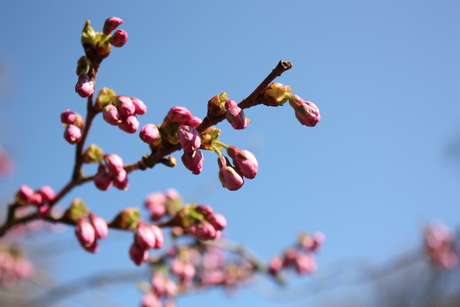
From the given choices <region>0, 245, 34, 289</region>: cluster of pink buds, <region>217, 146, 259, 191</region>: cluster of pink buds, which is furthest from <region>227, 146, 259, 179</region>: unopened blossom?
<region>0, 245, 34, 289</region>: cluster of pink buds

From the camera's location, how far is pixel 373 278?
336 centimetres

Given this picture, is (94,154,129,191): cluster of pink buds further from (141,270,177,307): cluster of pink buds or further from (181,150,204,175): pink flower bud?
(141,270,177,307): cluster of pink buds

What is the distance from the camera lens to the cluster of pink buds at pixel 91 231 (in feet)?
4.85

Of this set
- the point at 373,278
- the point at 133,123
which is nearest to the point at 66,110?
the point at 133,123

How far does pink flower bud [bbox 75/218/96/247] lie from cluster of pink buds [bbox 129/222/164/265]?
15cm

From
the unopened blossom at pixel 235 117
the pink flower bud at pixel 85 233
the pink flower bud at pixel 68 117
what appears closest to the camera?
the unopened blossom at pixel 235 117

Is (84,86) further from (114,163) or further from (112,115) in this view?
(114,163)

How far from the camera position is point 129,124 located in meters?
1.24

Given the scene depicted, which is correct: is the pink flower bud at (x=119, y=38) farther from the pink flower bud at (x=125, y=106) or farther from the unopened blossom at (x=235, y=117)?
the unopened blossom at (x=235, y=117)

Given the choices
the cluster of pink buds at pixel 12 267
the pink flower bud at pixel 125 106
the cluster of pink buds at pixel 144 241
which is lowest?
the cluster of pink buds at pixel 12 267

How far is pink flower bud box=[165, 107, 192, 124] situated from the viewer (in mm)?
1163

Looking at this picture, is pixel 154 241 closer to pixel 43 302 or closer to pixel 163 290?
pixel 163 290

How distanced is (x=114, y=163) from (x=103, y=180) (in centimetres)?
9

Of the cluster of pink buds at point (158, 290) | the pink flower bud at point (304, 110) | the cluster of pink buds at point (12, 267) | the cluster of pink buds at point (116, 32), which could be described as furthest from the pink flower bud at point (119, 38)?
the cluster of pink buds at point (12, 267)
